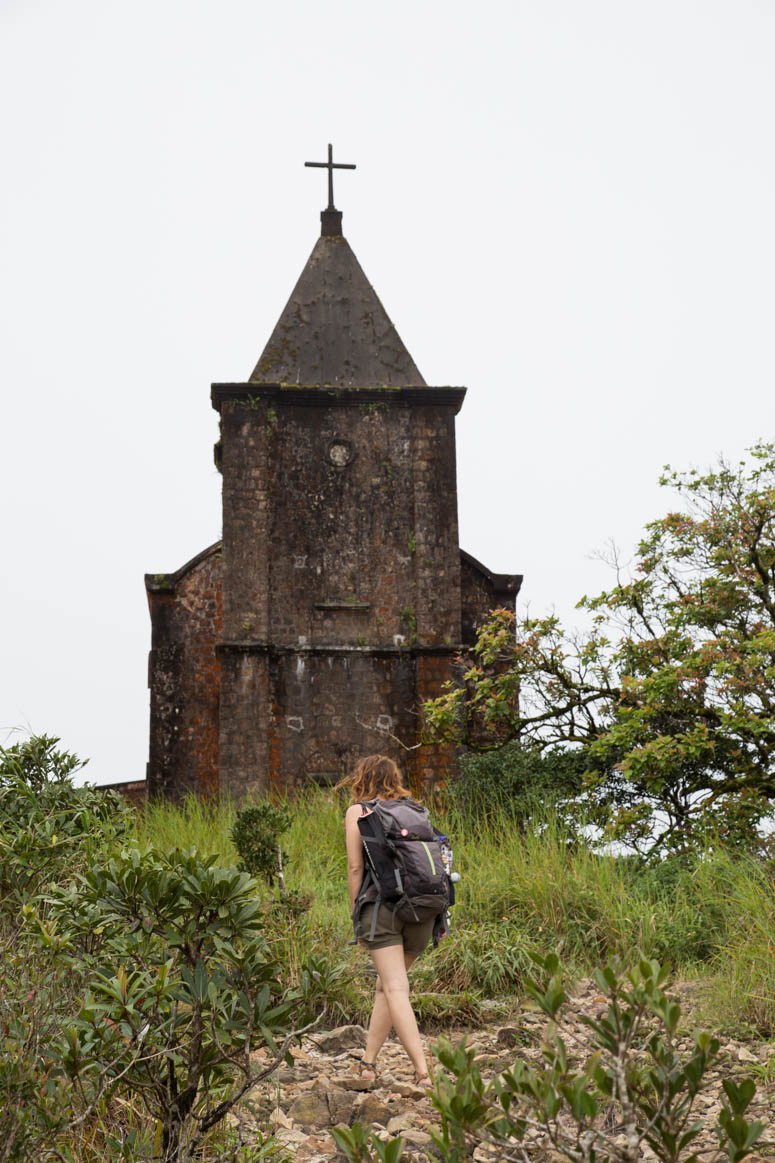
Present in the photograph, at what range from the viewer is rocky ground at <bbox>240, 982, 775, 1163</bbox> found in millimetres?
5680

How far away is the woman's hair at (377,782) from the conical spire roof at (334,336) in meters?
13.5

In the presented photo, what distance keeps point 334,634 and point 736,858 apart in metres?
8.91

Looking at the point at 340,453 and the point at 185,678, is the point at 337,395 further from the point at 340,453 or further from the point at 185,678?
the point at 185,678

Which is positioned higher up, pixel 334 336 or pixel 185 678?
pixel 334 336

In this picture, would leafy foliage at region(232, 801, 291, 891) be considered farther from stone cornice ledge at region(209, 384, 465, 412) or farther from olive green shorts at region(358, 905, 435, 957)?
stone cornice ledge at region(209, 384, 465, 412)

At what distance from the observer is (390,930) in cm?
642

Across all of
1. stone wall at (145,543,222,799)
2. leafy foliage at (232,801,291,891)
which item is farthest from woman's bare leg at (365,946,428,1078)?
stone wall at (145,543,222,799)

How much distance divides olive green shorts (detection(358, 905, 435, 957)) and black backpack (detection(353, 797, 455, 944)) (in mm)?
32

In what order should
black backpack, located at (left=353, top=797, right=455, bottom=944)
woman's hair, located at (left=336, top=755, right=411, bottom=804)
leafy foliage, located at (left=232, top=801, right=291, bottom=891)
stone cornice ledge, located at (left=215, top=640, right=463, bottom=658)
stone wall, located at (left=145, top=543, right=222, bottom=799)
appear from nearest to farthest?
1. black backpack, located at (left=353, top=797, right=455, bottom=944)
2. woman's hair, located at (left=336, top=755, right=411, bottom=804)
3. leafy foliage, located at (left=232, top=801, right=291, bottom=891)
4. stone cornice ledge, located at (left=215, top=640, right=463, bottom=658)
5. stone wall, located at (left=145, top=543, right=222, bottom=799)

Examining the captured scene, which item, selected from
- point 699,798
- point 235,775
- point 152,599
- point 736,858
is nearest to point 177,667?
point 152,599

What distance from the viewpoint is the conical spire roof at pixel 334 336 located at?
20172 millimetres

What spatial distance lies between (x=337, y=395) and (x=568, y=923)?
41.1 ft

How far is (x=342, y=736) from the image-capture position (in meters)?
18.4

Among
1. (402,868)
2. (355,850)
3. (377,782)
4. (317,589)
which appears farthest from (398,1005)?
(317,589)
